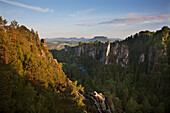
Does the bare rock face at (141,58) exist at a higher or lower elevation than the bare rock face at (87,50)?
lower

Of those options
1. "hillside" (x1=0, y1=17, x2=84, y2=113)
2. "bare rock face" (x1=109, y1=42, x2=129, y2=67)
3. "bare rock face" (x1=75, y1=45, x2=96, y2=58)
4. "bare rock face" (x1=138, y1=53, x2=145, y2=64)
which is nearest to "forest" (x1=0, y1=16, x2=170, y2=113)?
"hillside" (x1=0, y1=17, x2=84, y2=113)

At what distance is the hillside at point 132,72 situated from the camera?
228ft

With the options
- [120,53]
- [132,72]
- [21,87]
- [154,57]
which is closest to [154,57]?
[154,57]

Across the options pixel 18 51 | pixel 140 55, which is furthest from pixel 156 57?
pixel 18 51

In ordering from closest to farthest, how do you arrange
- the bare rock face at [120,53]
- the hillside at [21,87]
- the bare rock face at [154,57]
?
the hillside at [21,87], the bare rock face at [154,57], the bare rock face at [120,53]

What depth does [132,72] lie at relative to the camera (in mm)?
111812

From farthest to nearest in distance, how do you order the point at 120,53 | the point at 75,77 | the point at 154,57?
the point at 120,53 → the point at 154,57 → the point at 75,77

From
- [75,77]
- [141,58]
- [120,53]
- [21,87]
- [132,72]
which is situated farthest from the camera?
[120,53]

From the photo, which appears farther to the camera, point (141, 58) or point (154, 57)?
point (141, 58)

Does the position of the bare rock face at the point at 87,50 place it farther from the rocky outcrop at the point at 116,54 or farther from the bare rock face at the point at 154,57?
the bare rock face at the point at 154,57

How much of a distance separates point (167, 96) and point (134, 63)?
1878 inches

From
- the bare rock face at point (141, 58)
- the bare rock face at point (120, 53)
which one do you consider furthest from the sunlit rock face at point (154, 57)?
the bare rock face at point (120, 53)

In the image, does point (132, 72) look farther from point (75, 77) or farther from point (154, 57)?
point (75, 77)

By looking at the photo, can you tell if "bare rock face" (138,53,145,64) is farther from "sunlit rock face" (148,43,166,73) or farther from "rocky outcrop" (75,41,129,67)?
"rocky outcrop" (75,41,129,67)
